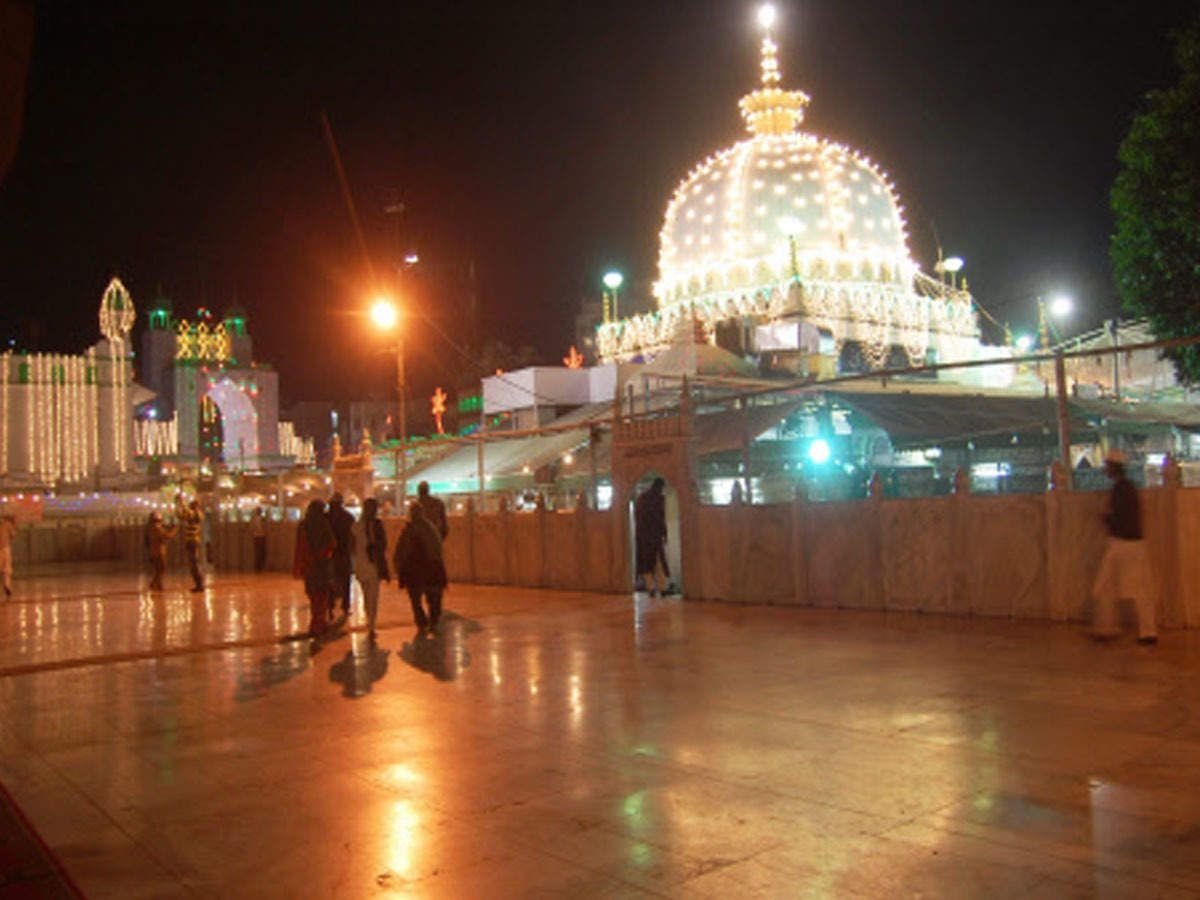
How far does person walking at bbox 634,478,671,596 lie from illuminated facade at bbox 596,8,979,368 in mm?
15074

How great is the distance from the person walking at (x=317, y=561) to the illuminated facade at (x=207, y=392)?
187 ft

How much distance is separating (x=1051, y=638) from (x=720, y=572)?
205 inches

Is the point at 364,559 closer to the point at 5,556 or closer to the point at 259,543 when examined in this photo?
the point at 5,556

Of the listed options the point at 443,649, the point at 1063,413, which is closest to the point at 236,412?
the point at 443,649

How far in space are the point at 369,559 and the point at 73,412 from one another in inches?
1813

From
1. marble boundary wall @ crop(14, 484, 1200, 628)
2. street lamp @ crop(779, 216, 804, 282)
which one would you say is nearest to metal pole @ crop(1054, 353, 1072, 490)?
marble boundary wall @ crop(14, 484, 1200, 628)

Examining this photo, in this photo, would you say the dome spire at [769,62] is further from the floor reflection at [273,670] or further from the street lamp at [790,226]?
the floor reflection at [273,670]

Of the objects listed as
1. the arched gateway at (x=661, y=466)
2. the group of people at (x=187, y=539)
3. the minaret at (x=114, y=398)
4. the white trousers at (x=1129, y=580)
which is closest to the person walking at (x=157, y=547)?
the group of people at (x=187, y=539)

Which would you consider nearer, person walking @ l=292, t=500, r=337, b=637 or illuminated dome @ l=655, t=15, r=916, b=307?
person walking @ l=292, t=500, r=337, b=637

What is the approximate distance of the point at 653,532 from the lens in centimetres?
1525

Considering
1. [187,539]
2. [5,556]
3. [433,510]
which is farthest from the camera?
[187,539]

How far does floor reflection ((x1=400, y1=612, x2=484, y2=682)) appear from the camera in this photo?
9.62m

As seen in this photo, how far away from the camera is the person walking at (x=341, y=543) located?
1328 cm

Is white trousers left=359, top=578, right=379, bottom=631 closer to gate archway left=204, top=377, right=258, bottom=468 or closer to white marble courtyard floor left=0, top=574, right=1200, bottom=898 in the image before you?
white marble courtyard floor left=0, top=574, right=1200, bottom=898
